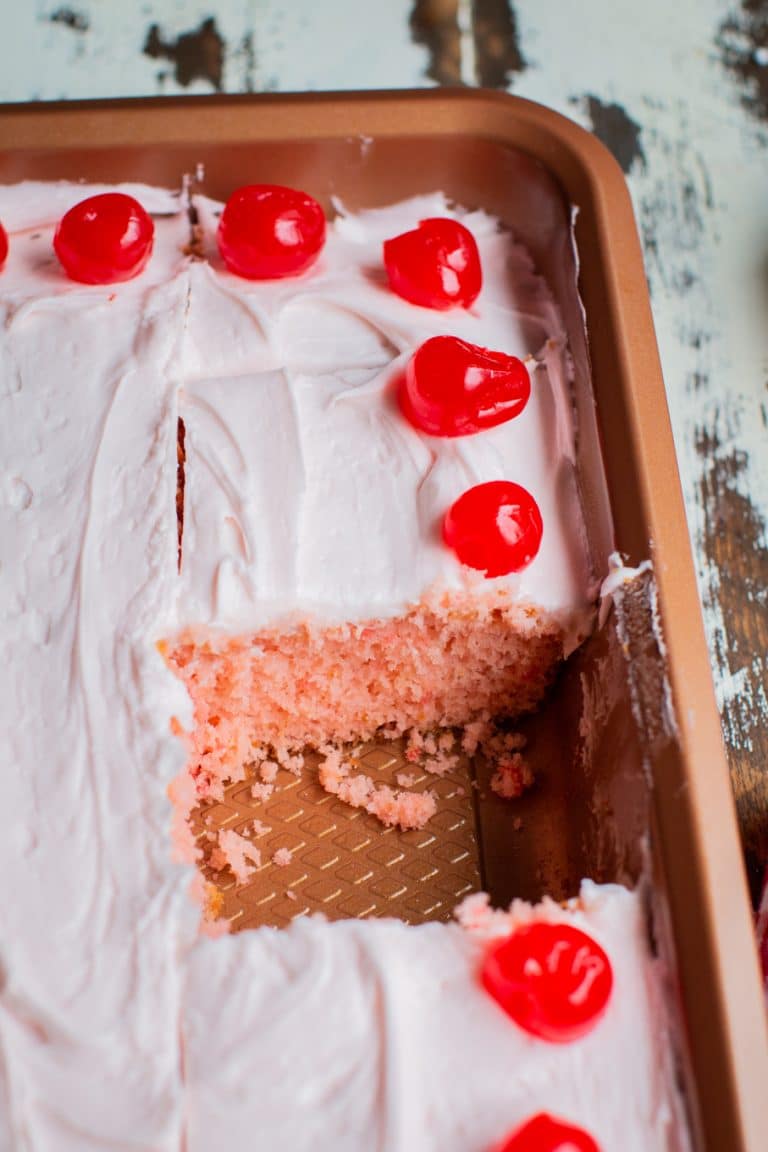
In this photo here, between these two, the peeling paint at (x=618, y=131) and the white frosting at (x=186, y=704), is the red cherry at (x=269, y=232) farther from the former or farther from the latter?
the peeling paint at (x=618, y=131)

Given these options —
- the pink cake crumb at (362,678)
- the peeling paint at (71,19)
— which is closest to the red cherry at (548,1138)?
the pink cake crumb at (362,678)

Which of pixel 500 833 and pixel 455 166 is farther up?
pixel 455 166

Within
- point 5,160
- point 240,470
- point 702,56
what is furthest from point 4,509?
point 702,56

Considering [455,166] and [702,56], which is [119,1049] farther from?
[702,56]

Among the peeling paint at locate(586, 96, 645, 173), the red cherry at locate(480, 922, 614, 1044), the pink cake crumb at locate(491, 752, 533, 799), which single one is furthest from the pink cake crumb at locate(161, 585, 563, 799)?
the peeling paint at locate(586, 96, 645, 173)

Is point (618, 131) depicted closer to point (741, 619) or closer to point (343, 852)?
point (741, 619)

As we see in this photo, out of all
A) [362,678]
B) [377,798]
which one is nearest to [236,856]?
[377,798]
